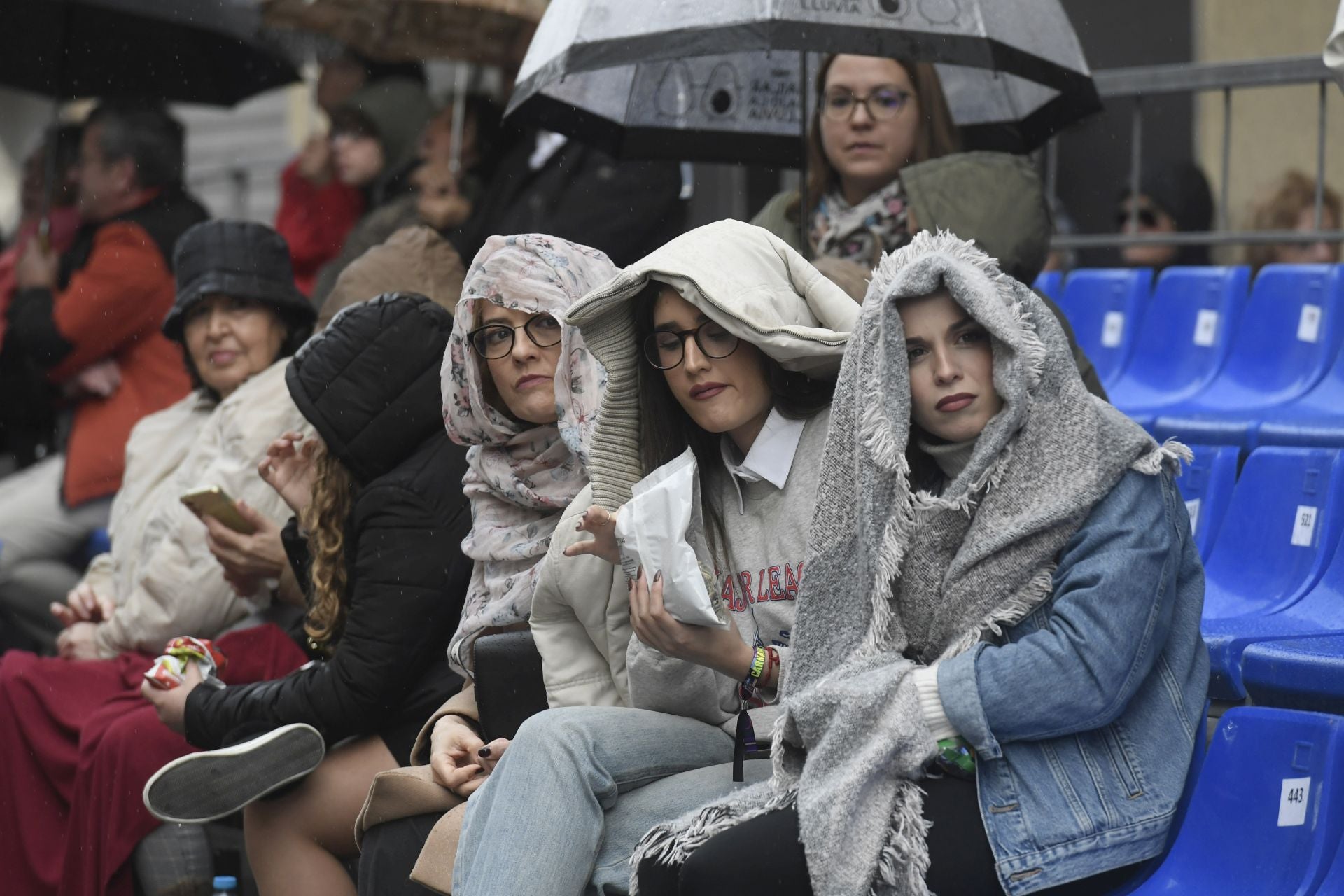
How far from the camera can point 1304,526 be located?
4176mm

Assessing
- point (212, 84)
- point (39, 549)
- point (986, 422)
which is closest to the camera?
point (986, 422)

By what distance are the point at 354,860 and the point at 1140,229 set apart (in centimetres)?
452

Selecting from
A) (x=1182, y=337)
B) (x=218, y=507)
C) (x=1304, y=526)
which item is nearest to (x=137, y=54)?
(x=218, y=507)

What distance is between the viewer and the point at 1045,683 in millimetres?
2637

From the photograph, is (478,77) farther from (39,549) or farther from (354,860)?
(354,860)

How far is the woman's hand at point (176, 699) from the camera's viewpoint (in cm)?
423

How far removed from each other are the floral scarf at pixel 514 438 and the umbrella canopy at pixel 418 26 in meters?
3.76

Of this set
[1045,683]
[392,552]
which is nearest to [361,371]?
[392,552]

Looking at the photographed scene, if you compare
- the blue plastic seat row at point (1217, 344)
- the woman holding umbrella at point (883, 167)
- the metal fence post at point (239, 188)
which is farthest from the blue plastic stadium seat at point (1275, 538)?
the metal fence post at point (239, 188)

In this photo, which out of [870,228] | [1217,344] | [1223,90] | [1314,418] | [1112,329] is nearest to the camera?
[870,228]

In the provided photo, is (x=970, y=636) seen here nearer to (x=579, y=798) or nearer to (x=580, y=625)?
(x=579, y=798)

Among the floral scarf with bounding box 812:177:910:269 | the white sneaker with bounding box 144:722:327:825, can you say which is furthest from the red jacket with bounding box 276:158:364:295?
the white sneaker with bounding box 144:722:327:825

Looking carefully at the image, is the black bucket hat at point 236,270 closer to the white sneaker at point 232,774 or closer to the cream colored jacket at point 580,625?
the white sneaker at point 232,774

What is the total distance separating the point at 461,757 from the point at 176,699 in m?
1.01
